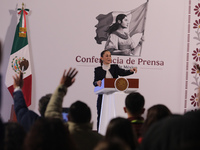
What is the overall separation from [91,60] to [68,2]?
4.26 feet

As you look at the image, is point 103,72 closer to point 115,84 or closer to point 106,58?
point 106,58

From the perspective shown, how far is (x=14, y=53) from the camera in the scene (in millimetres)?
6582

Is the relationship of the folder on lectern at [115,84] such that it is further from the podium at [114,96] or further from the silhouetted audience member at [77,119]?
the silhouetted audience member at [77,119]

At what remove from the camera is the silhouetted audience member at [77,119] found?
2.47m

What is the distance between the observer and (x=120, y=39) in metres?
7.30

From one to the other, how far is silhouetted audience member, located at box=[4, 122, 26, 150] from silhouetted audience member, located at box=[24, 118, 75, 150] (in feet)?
0.69

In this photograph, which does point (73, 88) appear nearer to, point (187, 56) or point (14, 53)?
point (14, 53)

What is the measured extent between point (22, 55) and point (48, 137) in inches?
207

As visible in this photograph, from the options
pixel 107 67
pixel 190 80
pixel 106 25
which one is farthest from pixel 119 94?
pixel 190 80

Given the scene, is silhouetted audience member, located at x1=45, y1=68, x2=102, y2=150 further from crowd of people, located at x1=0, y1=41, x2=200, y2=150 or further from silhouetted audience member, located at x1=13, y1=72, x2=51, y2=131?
silhouetted audience member, located at x1=13, y1=72, x2=51, y2=131

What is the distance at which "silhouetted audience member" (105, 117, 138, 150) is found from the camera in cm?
200

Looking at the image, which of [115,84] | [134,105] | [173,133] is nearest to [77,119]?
[134,105]

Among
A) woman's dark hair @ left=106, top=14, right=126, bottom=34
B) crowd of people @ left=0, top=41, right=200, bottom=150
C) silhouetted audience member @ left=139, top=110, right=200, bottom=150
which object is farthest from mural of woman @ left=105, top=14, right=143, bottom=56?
silhouetted audience member @ left=139, top=110, right=200, bottom=150

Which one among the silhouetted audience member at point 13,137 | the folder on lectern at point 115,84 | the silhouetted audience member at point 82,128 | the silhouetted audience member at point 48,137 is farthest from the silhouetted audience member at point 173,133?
the folder on lectern at point 115,84
